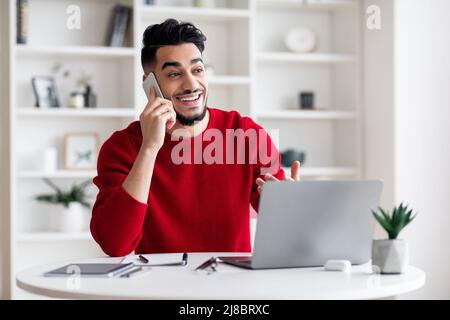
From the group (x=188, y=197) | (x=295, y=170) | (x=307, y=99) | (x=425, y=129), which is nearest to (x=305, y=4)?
(x=307, y=99)

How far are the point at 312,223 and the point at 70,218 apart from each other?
8.18 feet

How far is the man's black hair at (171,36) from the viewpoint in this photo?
2285 mm

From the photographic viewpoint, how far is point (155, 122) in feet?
6.33

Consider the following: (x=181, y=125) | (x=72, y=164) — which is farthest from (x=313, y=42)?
(x=181, y=125)

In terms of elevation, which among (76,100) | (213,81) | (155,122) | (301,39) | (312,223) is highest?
(301,39)

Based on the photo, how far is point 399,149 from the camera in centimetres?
393

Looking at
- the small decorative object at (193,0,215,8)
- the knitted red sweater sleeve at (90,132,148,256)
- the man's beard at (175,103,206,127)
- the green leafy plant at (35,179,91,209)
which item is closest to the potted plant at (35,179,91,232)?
the green leafy plant at (35,179,91,209)

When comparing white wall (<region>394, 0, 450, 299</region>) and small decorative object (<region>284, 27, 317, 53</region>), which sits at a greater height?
small decorative object (<region>284, 27, 317, 53</region>)

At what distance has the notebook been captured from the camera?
1.56 metres

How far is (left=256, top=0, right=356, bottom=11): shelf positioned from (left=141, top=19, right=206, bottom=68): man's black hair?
6.30ft

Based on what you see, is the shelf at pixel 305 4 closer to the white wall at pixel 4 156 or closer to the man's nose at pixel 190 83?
the white wall at pixel 4 156

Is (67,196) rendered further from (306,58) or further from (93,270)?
(93,270)

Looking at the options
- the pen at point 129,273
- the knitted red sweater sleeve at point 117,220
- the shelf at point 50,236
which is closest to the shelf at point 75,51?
the shelf at point 50,236

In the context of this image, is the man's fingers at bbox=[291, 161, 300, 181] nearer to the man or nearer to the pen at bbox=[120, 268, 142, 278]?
the man
